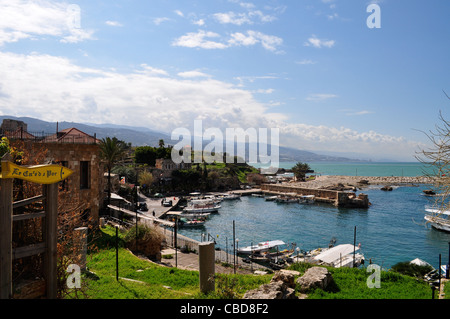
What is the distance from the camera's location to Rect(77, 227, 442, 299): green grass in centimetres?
901

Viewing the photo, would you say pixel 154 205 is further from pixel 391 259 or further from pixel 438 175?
pixel 438 175


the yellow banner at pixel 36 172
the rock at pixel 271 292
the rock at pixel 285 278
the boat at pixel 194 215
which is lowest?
the boat at pixel 194 215

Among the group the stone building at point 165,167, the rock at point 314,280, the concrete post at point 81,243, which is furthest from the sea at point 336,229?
the stone building at point 165,167

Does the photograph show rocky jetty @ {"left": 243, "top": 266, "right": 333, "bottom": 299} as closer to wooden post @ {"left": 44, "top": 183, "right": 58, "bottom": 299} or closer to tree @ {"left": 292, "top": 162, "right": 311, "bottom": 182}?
wooden post @ {"left": 44, "top": 183, "right": 58, "bottom": 299}

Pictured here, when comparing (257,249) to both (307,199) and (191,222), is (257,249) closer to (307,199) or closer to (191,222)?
(191,222)

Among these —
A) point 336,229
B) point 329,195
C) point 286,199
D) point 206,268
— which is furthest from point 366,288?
point 329,195

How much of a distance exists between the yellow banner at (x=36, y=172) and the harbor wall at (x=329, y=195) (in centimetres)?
6366


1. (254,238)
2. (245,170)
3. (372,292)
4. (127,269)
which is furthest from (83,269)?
(245,170)

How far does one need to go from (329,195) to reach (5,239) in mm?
71217

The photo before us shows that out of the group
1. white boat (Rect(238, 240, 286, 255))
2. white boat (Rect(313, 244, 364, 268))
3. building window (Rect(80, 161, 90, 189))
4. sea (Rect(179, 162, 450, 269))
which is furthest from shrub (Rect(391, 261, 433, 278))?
building window (Rect(80, 161, 90, 189))

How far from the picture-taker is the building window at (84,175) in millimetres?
19797

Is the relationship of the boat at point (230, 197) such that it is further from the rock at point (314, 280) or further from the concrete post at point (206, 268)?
the concrete post at point (206, 268)

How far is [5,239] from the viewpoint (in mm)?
4883
